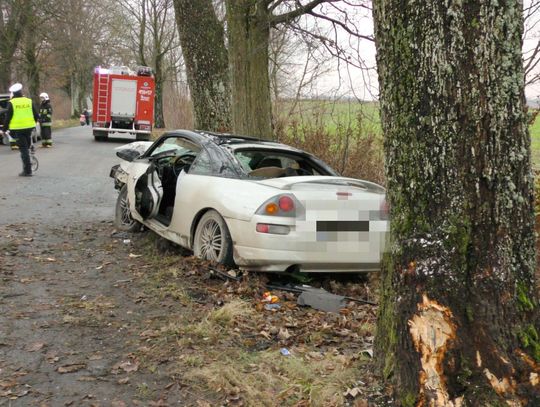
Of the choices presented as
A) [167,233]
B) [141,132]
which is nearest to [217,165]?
[167,233]

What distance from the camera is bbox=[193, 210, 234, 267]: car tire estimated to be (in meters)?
5.61

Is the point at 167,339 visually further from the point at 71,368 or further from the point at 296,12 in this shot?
the point at 296,12

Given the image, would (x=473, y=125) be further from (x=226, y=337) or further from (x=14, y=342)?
(x=14, y=342)

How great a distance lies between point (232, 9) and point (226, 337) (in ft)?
23.1

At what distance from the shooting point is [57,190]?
1191cm

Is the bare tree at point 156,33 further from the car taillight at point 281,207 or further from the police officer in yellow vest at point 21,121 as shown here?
the car taillight at point 281,207

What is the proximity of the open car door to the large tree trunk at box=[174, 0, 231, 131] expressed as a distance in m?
4.47

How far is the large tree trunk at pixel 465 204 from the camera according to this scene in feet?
9.04

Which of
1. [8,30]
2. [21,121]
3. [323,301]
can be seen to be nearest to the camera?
[323,301]

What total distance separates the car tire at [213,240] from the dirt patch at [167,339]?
148 mm

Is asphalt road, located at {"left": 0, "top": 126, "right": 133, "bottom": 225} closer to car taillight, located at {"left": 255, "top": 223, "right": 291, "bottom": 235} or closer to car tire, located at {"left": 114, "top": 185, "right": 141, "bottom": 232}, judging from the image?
car tire, located at {"left": 114, "top": 185, "right": 141, "bottom": 232}

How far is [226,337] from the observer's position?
4262 mm

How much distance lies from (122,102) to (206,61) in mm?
16984

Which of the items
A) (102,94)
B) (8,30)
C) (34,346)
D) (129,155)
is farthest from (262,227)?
(8,30)
